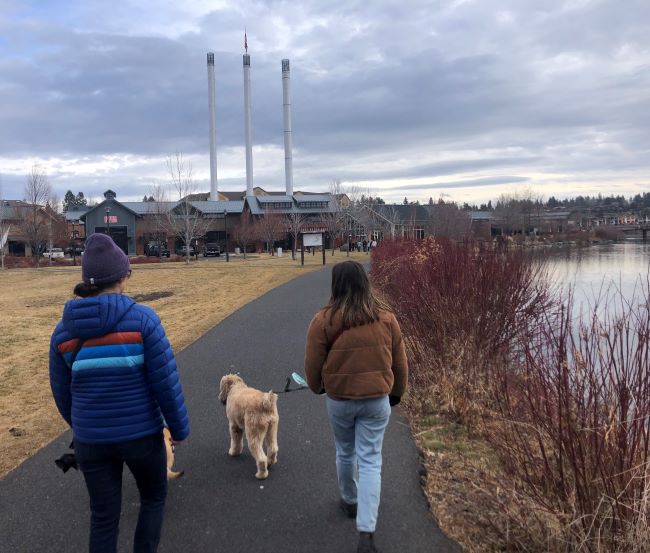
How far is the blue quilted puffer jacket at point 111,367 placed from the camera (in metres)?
2.52

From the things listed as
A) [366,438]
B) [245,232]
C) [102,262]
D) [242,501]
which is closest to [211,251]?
[245,232]

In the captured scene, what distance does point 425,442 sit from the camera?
16.0ft

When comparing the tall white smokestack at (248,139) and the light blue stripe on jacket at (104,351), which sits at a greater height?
the tall white smokestack at (248,139)

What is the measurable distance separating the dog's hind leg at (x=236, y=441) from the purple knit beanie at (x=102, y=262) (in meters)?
2.16

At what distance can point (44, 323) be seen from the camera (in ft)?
41.9

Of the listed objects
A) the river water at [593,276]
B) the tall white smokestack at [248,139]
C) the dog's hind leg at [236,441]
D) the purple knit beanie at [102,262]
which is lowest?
the dog's hind leg at [236,441]

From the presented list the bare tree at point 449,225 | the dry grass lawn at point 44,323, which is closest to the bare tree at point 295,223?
the bare tree at point 449,225

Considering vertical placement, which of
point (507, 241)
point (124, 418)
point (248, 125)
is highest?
point (248, 125)

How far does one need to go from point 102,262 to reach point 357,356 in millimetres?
1450

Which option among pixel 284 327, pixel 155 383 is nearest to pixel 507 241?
pixel 284 327

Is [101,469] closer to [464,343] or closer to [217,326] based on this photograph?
[464,343]

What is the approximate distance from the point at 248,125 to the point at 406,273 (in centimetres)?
7860

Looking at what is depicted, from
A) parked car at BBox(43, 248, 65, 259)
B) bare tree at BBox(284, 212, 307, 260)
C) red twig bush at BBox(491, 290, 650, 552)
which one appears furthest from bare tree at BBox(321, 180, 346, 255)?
red twig bush at BBox(491, 290, 650, 552)

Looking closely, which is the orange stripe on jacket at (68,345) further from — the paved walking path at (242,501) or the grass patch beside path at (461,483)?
the grass patch beside path at (461,483)
